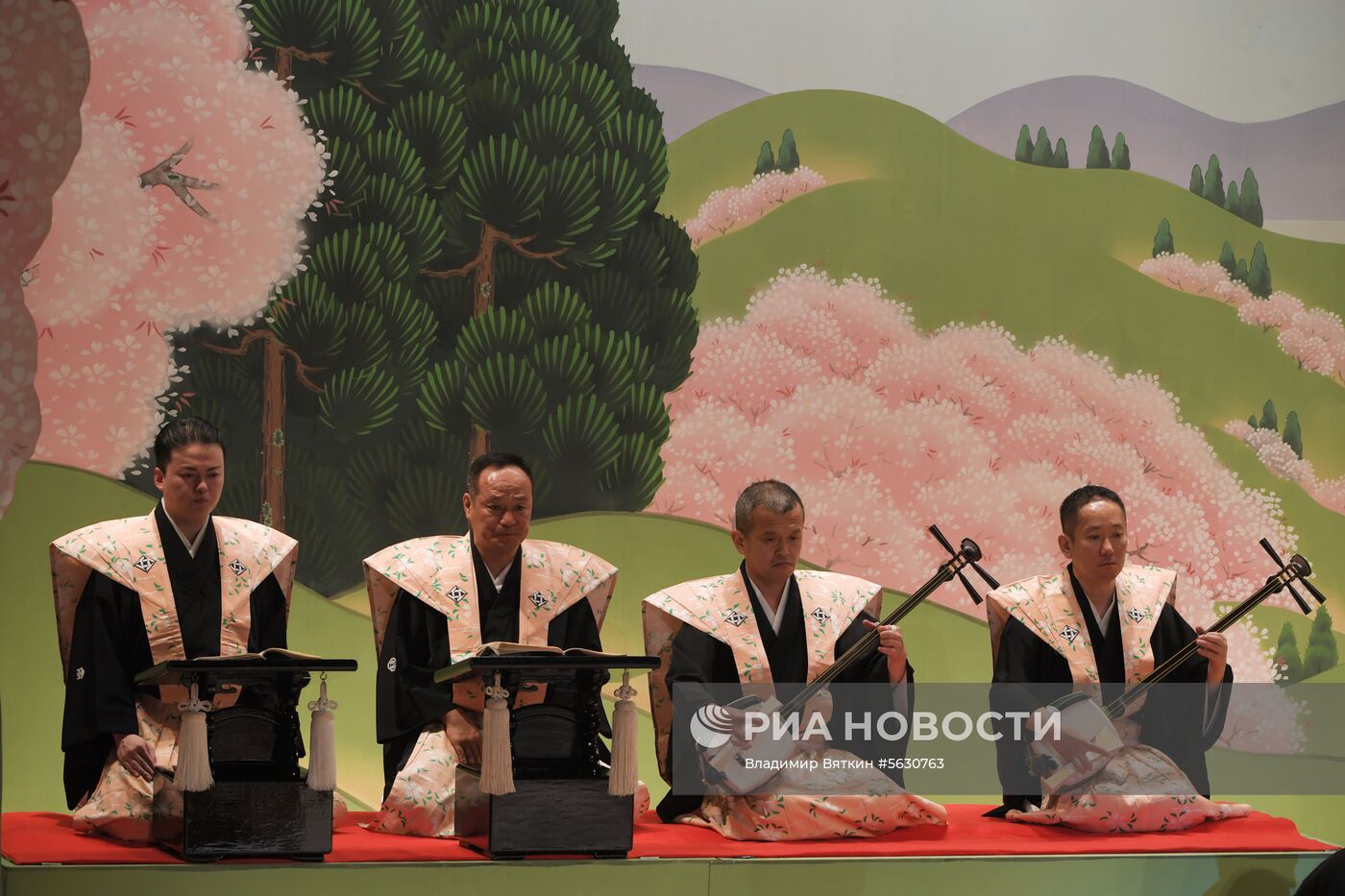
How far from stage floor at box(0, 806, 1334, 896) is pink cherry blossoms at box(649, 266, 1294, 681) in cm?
210

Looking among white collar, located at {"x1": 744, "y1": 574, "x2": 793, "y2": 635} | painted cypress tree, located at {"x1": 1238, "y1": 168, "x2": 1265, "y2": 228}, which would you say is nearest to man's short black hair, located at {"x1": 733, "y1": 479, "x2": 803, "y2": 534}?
white collar, located at {"x1": 744, "y1": 574, "x2": 793, "y2": 635}

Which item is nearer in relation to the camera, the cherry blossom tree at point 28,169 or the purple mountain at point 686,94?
the cherry blossom tree at point 28,169

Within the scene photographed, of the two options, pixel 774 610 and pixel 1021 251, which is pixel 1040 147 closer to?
pixel 1021 251

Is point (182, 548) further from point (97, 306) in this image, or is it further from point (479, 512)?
point (97, 306)

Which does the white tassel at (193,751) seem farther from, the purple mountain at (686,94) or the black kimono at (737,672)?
the purple mountain at (686,94)

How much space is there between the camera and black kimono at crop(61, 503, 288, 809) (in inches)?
205

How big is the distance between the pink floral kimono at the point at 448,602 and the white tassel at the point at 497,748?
0.52 metres

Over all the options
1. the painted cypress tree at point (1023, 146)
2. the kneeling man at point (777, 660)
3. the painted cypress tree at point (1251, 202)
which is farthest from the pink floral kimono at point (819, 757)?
the painted cypress tree at point (1251, 202)

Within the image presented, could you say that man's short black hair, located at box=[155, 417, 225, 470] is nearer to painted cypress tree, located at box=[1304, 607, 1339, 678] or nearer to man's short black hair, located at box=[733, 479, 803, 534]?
man's short black hair, located at box=[733, 479, 803, 534]

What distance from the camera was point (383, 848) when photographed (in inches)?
199

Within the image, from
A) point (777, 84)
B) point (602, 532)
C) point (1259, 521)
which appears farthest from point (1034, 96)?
point (602, 532)

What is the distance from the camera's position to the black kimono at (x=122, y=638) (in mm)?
5199

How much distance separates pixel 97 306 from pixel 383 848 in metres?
2.84

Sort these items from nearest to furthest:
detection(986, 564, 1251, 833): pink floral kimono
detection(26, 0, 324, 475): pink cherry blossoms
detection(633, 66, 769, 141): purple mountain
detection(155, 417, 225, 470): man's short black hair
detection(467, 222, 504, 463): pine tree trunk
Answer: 1. detection(155, 417, 225, 470): man's short black hair
2. detection(986, 564, 1251, 833): pink floral kimono
3. detection(26, 0, 324, 475): pink cherry blossoms
4. detection(467, 222, 504, 463): pine tree trunk
5. detection(633, 66, 769, 141): purple mountain
